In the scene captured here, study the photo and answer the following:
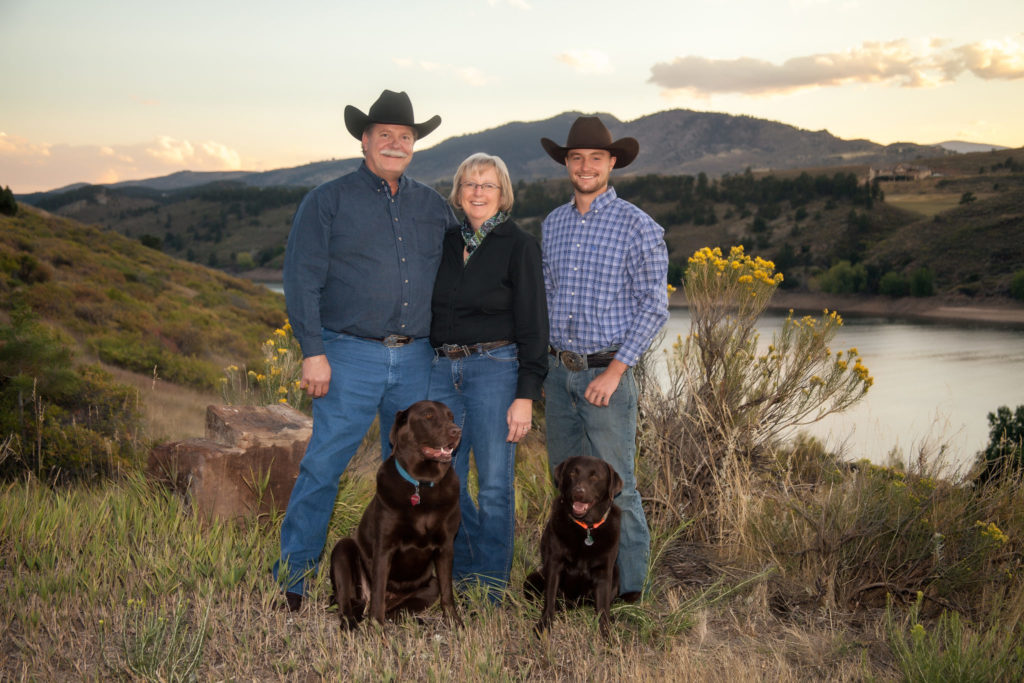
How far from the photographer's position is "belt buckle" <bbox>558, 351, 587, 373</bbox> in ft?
12.0

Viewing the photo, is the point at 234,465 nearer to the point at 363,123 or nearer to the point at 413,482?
the point at 413,482

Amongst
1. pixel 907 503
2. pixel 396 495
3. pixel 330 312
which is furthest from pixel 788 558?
pixel 330 312

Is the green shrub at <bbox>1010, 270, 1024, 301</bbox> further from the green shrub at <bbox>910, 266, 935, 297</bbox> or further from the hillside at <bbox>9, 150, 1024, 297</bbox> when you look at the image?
the green shrub at <bbox>910, 266, 935, 297</bbox>

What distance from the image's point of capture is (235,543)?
3977 millimetres

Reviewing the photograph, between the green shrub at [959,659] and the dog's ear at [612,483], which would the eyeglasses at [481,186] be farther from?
the green shrub at [959,659]

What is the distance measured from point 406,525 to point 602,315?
1.42m

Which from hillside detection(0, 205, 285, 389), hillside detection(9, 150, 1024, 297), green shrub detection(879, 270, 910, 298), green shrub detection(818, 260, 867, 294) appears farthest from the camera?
hillside detection(9, 150, 1024, 297)

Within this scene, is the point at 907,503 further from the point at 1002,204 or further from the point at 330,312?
the point at 1002,204

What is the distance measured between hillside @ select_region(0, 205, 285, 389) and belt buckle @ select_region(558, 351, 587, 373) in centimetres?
906

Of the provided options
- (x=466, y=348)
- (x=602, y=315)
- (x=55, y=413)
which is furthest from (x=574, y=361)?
(x=55, y=413)

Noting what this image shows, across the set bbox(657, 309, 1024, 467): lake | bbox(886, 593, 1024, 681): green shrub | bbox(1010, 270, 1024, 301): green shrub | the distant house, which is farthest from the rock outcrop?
the distant house

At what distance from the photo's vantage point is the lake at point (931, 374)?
1404 centimetres

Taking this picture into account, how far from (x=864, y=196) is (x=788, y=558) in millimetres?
63744

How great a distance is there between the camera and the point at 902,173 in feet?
247
